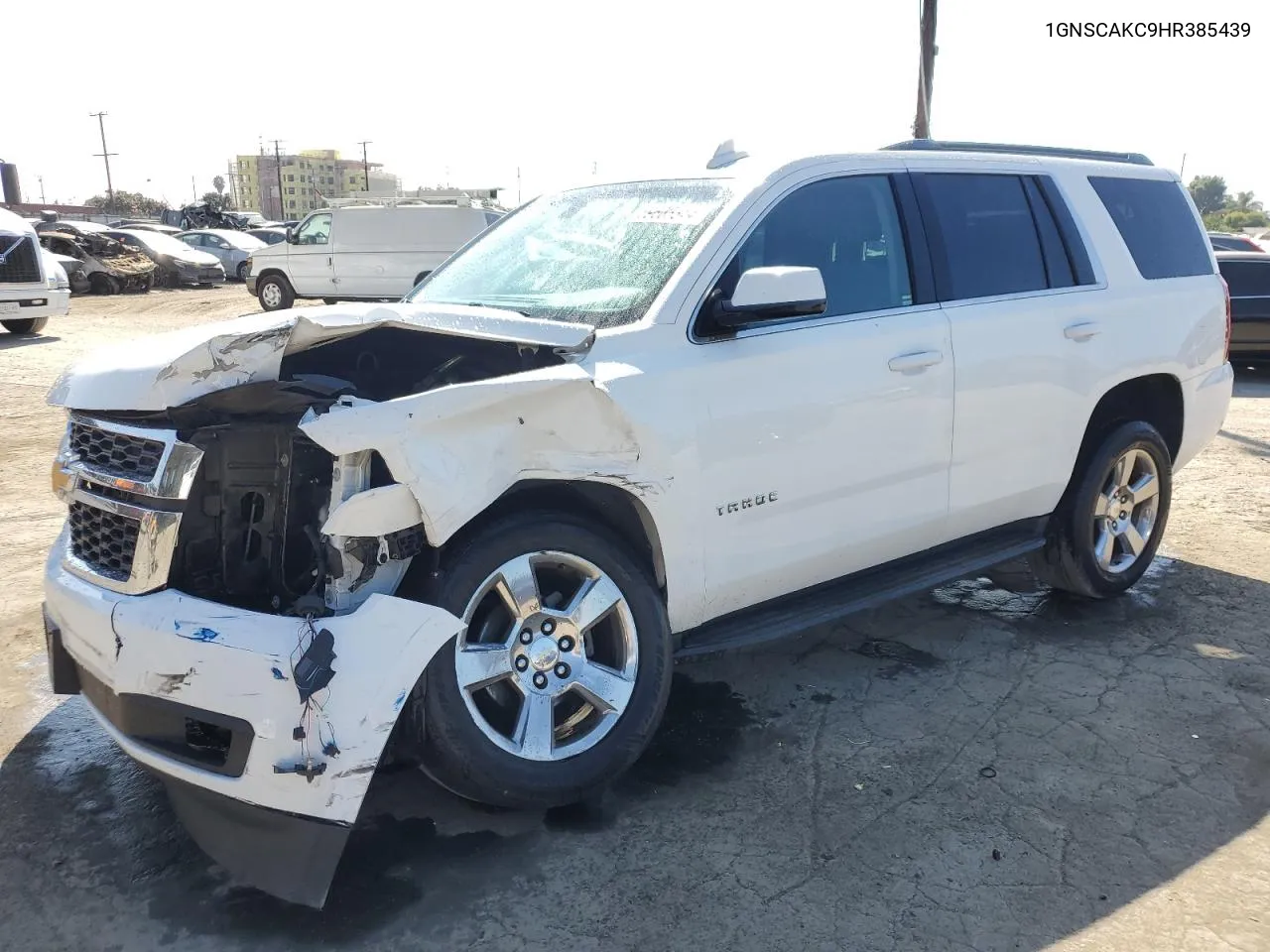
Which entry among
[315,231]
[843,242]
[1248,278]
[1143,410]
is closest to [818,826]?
[843,242]

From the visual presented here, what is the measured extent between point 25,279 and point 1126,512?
48.6ft

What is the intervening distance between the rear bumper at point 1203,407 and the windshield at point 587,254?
2.88m

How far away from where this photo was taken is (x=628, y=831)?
3.06 m

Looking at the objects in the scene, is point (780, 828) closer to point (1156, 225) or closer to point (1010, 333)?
point (1010, 333)

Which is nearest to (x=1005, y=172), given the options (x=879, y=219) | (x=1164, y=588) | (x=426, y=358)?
(x=879, y=219)

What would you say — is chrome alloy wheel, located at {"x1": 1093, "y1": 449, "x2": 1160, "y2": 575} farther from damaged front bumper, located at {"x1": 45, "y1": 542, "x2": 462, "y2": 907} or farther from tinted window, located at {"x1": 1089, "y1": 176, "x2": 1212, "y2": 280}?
damaged front bumper, located at {"x1": 45, "y1": 542, "x2": 462, "y2": 907}

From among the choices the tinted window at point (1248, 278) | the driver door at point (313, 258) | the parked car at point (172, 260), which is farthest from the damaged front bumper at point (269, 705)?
the parked car at point (172, 260)

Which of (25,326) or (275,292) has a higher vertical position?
(275,292)

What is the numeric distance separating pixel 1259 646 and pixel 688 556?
2.85 metres

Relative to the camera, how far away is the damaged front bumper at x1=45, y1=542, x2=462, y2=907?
251 cm

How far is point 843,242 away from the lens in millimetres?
3777

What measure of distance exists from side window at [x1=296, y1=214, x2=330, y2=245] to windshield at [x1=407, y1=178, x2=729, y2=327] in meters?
16.8

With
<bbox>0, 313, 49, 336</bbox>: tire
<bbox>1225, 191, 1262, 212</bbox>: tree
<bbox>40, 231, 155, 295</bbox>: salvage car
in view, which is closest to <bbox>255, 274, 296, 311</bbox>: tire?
<bbox>0, 313, 49, 336</bbox>: tire

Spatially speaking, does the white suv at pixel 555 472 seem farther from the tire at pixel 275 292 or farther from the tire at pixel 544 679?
the tire at pixel 275 292
